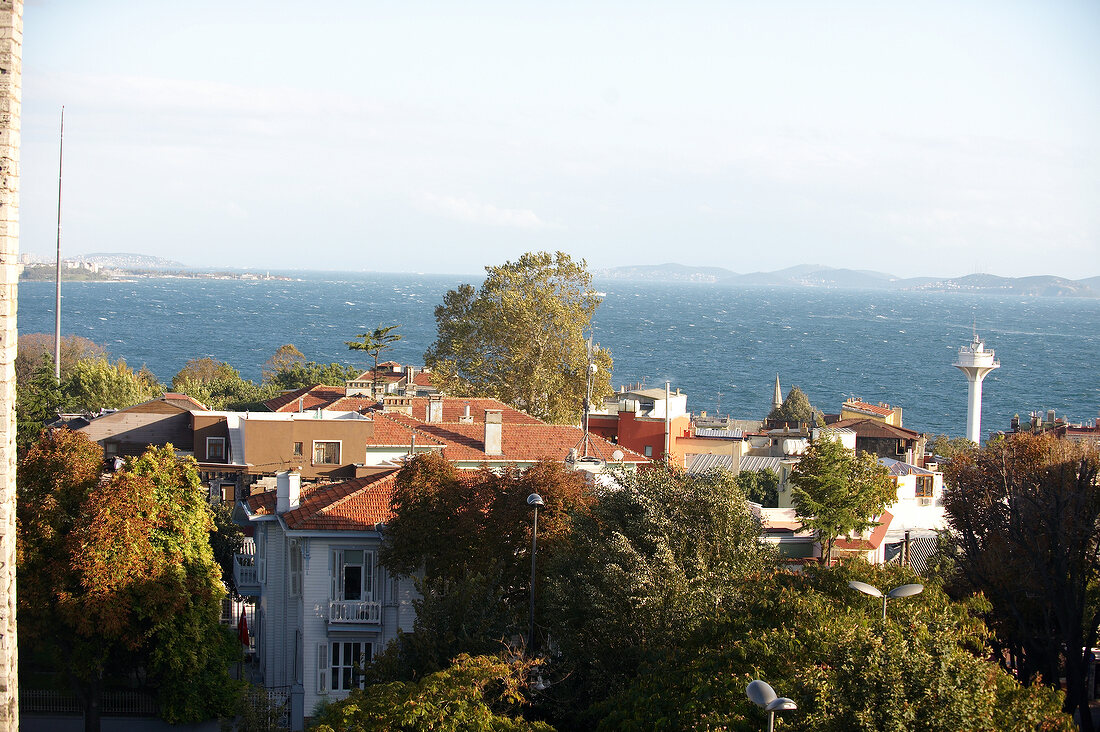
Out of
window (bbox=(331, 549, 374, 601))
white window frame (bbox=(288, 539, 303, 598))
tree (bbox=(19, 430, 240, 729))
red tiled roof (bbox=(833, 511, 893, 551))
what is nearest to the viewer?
tree (bbox=(19, 430, 240, 729))

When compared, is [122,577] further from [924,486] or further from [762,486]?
[924,486]

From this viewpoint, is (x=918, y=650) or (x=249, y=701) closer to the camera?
(x=918, y=650)

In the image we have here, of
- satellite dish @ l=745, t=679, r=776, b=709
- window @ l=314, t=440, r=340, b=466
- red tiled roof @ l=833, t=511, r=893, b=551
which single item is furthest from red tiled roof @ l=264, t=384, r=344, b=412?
satellite dish @ l=745, t=679, r=776, b=709

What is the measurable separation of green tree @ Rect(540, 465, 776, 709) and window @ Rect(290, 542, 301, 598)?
735cm

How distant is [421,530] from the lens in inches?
939

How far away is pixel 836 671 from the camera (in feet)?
40.6

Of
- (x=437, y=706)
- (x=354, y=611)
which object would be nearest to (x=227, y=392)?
(x=354, y=611)

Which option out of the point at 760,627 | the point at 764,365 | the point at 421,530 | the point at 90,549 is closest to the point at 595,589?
the point at 760,627

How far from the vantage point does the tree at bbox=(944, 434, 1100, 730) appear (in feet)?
78.2

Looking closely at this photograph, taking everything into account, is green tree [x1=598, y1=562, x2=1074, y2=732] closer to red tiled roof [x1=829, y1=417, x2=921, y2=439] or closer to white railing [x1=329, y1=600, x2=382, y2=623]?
white railing [x1=329, y1=600, x2=382, y2=623]

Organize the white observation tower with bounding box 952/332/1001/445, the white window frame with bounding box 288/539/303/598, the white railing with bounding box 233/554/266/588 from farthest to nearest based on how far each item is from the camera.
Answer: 1. the white observation tower with bounding box 952/332/1001/445
2. the white railing with bounding box 233/554/266/588
3. the white window frame with bounding box 288/539/303/598

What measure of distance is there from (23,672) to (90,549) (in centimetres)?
731

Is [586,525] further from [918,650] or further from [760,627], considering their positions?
[918,650]

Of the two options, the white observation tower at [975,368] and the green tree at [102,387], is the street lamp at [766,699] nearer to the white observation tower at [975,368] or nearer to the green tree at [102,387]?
the green tree at [102,387]
